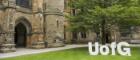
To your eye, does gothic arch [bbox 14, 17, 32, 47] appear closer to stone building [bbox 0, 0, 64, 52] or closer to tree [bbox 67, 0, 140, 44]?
stone building [bbox 0, 0, 64, 52]

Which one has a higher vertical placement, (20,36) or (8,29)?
(8,29)

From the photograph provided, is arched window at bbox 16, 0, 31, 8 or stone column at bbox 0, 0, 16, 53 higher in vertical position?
arched window at bbox 16, 0, 31, 8

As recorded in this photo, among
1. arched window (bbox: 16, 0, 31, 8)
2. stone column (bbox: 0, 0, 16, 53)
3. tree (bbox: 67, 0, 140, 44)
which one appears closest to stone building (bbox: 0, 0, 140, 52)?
arched window (bbox: 16, 0, 31, 8)

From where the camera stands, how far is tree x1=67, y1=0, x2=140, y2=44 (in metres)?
17.9

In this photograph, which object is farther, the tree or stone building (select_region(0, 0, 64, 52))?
stone building (select_region(0, 0, 64, 52))

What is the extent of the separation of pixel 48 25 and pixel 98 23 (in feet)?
24.4

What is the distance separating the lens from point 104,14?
17.8 m

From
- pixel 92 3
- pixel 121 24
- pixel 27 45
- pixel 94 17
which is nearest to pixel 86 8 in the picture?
pixel 92 3

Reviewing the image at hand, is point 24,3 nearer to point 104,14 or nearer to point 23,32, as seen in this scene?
point 23,32

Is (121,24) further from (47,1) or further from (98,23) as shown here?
(47,1)

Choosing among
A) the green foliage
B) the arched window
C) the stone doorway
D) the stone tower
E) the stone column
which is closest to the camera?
the green foliage

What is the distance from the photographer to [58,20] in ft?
83.5

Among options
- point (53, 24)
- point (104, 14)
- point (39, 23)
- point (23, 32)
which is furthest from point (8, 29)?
point (104, 14)

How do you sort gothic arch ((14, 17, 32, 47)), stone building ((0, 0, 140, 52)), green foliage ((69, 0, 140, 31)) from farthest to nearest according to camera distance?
gothic arch ((14, 17, 32, 47)), stone building ((0, 0, 140, 52)), green foliage ((69, 0, 140, 31))
